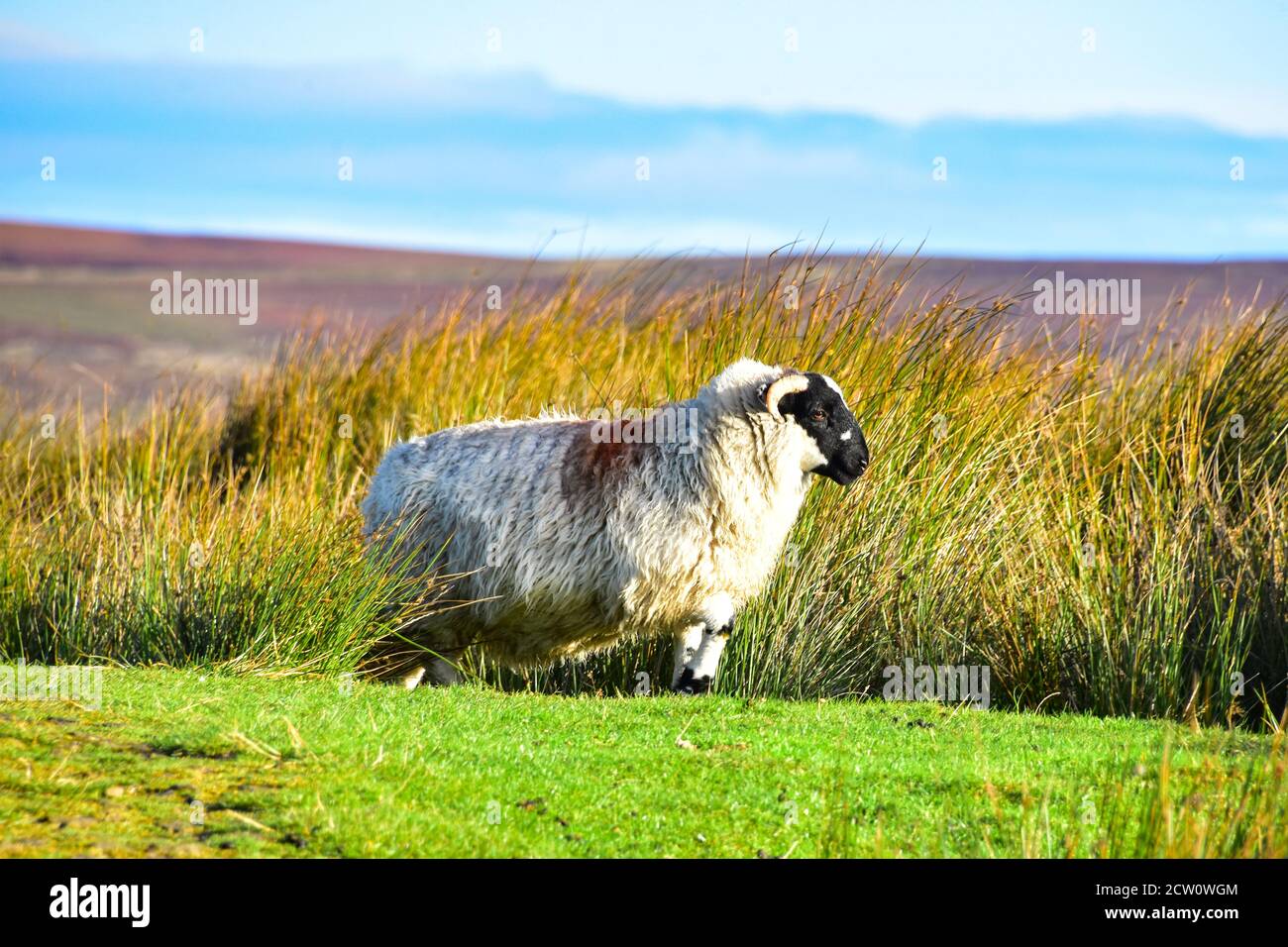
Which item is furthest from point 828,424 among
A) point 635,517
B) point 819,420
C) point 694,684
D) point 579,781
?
point 579,781

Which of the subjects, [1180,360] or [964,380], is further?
[1180,360]

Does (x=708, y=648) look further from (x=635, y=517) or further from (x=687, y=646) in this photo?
(x=635, y=517)

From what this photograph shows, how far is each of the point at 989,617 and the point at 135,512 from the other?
231 inches

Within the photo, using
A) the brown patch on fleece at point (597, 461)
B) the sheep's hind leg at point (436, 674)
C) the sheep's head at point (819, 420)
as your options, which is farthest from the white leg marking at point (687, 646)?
the sheep's hind leg at point (436, 674)

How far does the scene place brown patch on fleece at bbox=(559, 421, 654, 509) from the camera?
28.6 feet

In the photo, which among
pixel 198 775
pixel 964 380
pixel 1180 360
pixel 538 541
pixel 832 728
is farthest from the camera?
pixel 1180 360

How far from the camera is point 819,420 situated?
28.3 feet

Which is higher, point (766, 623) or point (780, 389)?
point (780, 389)

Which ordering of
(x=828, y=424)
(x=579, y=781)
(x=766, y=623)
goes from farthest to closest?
1. (x=766, y=623)
2. (x=828, y=424)
3. (x=579, y=781)

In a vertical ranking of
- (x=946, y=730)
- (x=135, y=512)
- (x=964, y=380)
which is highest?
(x=964, y=380)

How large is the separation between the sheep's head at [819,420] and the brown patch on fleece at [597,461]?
895 mm

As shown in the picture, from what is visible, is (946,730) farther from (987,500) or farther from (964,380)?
(964,380)

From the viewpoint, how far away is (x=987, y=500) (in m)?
9.95
